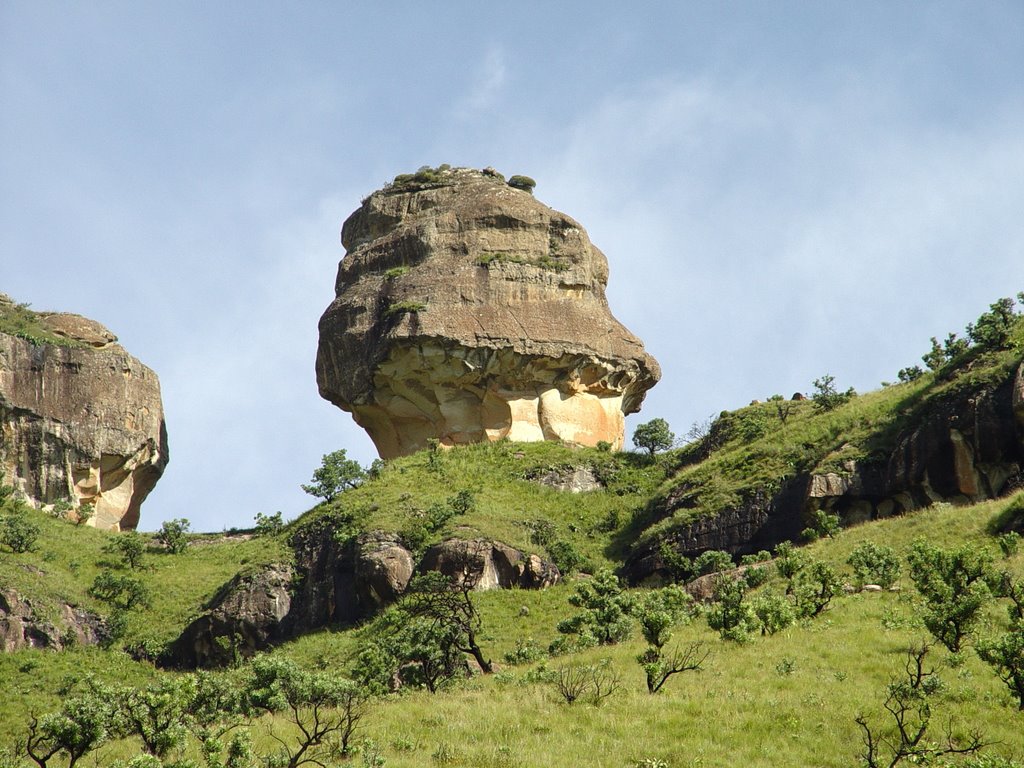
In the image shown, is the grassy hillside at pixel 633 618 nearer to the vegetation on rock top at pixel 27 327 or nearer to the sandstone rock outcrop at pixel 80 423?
the sandstone rock outcrop at pixel 80 423

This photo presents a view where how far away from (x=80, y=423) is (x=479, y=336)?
22.1 metres

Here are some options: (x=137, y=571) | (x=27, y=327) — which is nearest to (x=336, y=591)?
(x=137, y=571)

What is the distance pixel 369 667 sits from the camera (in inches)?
1486

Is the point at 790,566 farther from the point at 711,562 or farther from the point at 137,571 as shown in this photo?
the point at 137,571

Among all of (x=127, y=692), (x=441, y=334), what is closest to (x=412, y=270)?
(x=441, y=334)

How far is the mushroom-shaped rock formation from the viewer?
220 feet

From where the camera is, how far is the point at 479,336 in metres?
66.5

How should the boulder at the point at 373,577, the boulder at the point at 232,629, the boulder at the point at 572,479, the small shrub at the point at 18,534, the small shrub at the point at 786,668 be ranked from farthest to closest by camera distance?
the boulder at the point at 572,479
the small shrub at the point at 18,534
the boulder at the point at 232,629
the boulder at the point at 373,577
the small shrub at the point at 786,668

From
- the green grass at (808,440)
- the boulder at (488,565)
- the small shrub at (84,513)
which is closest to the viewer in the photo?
the green grass at (808,440)

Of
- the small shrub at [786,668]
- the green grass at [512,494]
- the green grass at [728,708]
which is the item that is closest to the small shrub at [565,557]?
the green grass at [512,494]

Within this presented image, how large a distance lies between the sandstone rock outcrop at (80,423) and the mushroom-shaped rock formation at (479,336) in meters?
10.7

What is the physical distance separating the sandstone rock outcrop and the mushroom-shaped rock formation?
10.7m

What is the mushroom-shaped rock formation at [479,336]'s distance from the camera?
220 ft

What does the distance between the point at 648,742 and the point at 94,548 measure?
139 ft
